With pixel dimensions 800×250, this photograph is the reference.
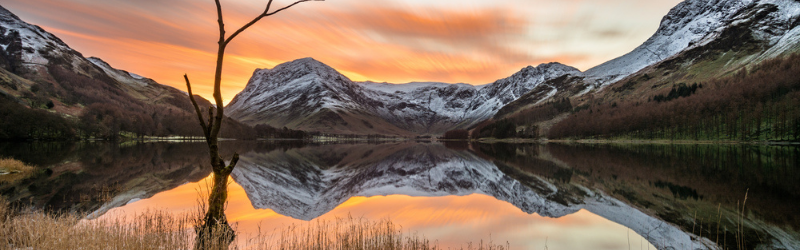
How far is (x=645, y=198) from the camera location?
23.2 metres

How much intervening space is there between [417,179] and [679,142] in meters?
129

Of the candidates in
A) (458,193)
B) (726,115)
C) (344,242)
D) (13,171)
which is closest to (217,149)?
(344,242)

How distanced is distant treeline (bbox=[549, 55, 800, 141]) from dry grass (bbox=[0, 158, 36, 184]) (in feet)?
498

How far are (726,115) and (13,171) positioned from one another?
573ft

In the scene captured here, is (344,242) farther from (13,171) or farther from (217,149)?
(13,171)

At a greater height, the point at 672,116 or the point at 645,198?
the point at 672,116

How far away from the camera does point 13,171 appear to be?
30.4 m

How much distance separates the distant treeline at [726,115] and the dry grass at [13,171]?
151919 mm

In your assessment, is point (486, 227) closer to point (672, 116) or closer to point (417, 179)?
point (417, 179)

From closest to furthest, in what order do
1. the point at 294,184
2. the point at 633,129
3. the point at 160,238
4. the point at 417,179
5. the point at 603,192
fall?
the point at 160,238, the point at 603,192, the point at 294,184, the point at 417,179, the point at 633,129

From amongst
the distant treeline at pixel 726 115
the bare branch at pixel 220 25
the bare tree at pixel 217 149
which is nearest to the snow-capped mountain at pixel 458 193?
the bare tree at pixel 217 149

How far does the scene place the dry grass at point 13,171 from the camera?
2689 centimetres

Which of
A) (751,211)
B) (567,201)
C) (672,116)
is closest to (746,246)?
(751,211)

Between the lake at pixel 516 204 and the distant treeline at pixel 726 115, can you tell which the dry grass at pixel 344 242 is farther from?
the distant treeline at pixel 726 115
